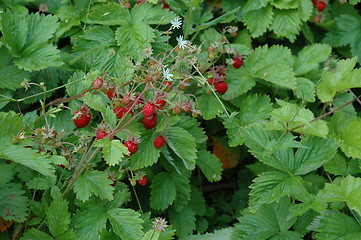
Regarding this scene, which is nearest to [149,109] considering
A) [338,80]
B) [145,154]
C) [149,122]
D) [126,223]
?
[149,122]

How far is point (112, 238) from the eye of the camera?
155 centimetres

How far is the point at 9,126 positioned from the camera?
4.98 feet

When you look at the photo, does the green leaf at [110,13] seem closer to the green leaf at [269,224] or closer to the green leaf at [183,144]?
the green leaf at [183,144]

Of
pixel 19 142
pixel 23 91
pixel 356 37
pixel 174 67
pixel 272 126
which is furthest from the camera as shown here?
pixel 356 37

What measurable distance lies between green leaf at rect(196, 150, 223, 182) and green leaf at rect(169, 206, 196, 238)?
0.18 metres

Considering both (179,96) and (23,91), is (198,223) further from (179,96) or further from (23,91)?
(23,91)

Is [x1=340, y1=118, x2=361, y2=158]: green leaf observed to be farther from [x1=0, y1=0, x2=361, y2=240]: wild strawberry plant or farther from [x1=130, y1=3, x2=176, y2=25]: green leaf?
[x1=130, y1=3, x2=176, y2=25]: green leaf

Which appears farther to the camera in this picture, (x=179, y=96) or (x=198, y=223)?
(x=198, y=223)

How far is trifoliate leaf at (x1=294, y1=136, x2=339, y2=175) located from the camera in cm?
166

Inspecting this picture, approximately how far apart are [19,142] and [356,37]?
172 cm

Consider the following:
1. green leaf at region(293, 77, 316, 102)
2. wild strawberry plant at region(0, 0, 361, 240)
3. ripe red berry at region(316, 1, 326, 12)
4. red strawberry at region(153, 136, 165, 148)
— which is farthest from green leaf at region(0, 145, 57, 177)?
ripe red berry at region(316, 1, 326, 12)

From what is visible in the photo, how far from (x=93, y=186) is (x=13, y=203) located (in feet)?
0.99

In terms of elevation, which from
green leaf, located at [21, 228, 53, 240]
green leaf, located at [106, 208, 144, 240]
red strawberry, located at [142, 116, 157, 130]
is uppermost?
red strawberry, located at [142, 116, 157, 130]

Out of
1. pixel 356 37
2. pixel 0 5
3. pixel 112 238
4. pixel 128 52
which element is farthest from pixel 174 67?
pixel 356 37
